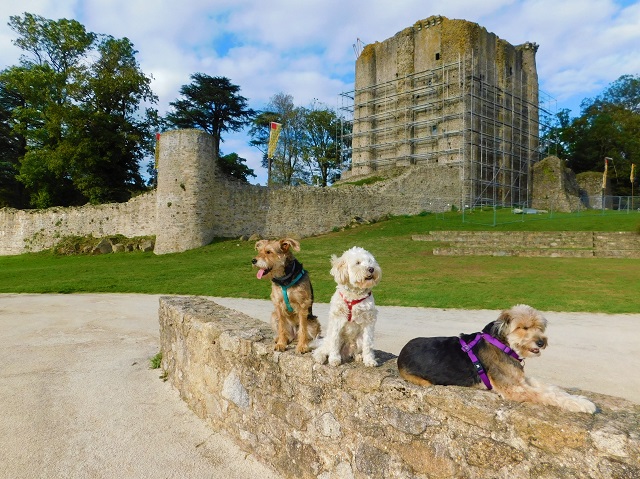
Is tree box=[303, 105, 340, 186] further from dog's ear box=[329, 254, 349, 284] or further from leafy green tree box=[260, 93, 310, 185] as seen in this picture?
dog's ear box=[329, 254, 349, 284]

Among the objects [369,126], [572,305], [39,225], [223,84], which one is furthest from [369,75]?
[572,305]

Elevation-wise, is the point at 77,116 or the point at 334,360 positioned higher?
the point at 77,116

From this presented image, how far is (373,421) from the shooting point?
8.50ft

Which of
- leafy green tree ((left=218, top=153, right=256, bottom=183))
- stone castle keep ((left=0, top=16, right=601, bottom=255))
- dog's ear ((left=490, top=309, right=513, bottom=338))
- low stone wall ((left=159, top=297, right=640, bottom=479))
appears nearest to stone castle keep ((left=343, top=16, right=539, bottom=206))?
stone castle keep ((left=0, top=16, right=601, bottom=255))

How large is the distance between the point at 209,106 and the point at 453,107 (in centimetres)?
2134

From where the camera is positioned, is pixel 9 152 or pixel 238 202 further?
pixel 9 152

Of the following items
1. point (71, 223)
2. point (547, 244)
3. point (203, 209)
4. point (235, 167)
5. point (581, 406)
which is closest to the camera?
point (581, 406)

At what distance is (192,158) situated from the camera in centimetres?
2302

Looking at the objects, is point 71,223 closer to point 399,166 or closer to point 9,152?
point 9,152

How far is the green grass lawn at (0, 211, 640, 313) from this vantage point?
9.55 metres

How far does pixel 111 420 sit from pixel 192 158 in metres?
20.3

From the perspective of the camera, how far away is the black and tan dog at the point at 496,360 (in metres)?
2.09

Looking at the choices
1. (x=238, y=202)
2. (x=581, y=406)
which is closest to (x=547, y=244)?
(x=238, y=202)

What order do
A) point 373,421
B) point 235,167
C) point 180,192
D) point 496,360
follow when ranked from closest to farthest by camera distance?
point 496,360 → point 373,421 → point 180,192 → point 235,167
